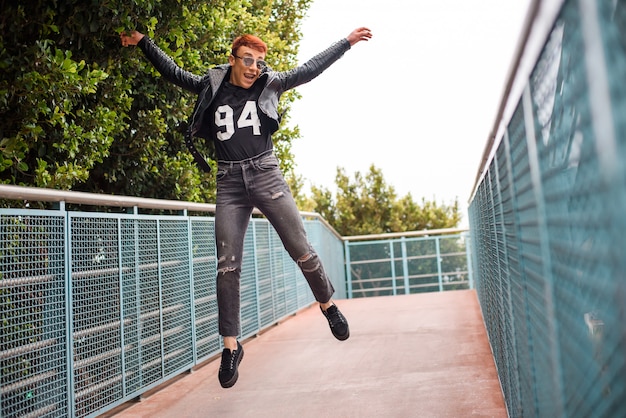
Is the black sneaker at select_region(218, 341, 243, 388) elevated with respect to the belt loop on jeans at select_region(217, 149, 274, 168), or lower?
lower

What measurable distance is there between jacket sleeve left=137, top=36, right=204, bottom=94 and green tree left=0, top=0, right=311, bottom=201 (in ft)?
1.74

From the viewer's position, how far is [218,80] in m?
4.03

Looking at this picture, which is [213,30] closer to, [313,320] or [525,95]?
[313,320]

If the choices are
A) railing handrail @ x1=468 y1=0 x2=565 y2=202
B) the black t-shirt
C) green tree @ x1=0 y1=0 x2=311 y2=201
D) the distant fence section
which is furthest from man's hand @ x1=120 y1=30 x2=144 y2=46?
the distant fence section

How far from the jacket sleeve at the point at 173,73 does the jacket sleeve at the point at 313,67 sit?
19.3 inches

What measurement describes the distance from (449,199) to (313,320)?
70.1 ft

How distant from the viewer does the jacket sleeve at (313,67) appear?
13.8ft

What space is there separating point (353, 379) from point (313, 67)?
216cm

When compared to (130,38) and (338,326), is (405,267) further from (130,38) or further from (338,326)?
(130,38)

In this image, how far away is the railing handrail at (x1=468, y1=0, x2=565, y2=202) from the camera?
4.48 ft

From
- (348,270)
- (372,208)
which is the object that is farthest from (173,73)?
(372,208)

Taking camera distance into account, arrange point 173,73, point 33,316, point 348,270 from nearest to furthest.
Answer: point 33,316 < point 173,73 < point 348,270

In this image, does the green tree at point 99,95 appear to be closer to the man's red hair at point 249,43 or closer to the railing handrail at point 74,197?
the railing handrail at point 74,197

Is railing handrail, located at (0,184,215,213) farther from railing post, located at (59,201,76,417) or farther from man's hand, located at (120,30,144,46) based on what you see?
man's hand, located at (120,30,144,46)
